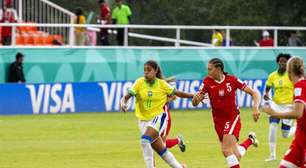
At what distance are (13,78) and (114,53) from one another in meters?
4.53

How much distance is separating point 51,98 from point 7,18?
160 inches

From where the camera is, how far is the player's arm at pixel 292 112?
12188 mm

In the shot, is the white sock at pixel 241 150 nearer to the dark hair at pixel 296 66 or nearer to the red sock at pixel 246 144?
the red sock at pixel 246 144

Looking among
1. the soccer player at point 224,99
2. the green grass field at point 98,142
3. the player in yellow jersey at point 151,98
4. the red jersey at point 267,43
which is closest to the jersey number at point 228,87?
the soccer player at point 224,99

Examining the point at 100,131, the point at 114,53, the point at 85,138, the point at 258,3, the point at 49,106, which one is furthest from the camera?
the point at 258,3

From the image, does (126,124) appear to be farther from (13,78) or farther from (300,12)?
(300,12)

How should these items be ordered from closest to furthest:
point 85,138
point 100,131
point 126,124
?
point 85,138 < point 100,131 < point 126,124

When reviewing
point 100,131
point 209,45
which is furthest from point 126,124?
point 209,45

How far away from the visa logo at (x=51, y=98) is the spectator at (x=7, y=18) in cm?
263

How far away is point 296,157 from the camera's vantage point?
42.4 feet

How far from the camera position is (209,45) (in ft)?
134

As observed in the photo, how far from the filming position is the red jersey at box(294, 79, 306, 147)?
41.6ft

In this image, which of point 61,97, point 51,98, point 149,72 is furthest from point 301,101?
point 61,97

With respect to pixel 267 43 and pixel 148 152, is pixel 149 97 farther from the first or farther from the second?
pixel 267 43
